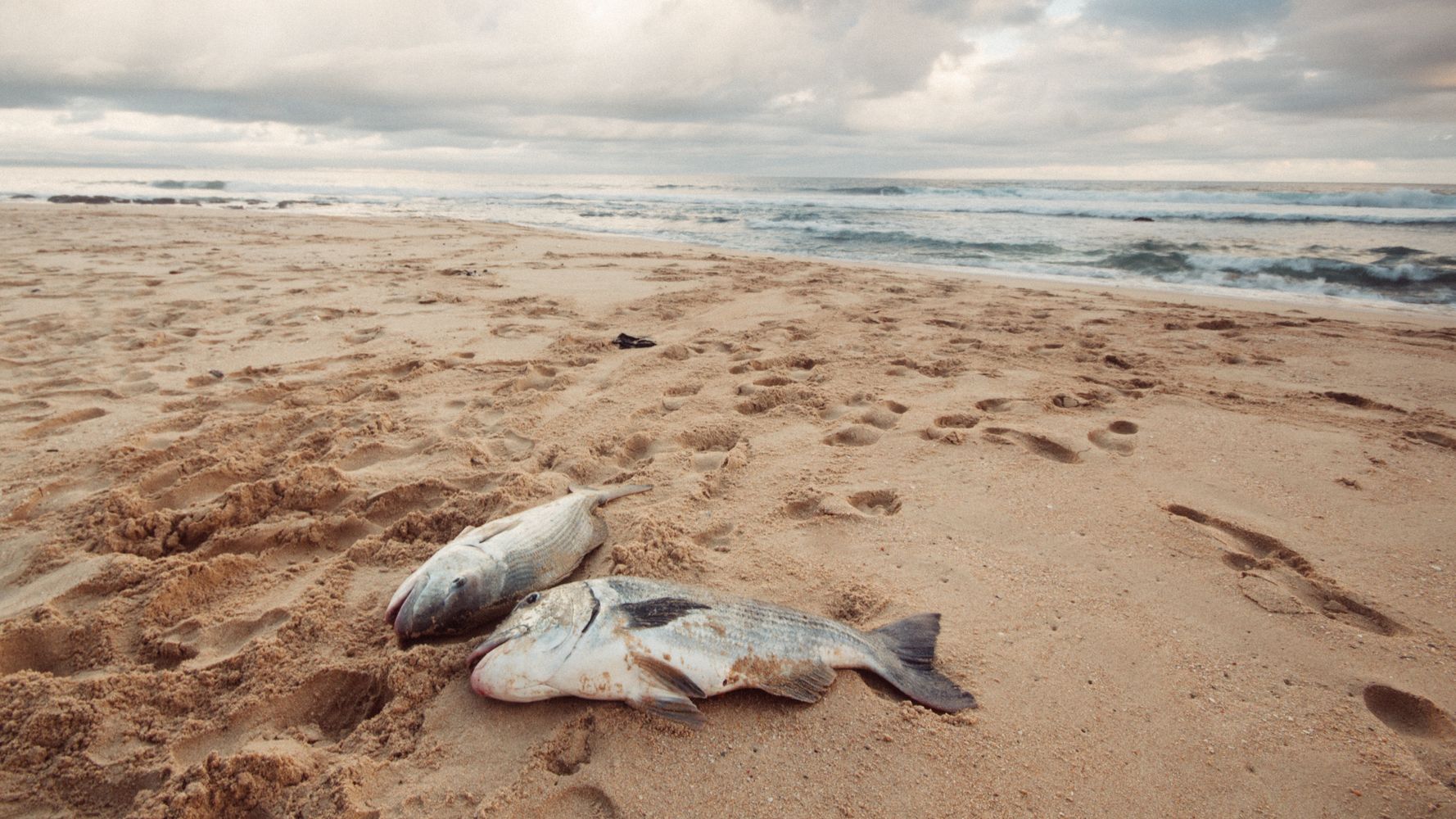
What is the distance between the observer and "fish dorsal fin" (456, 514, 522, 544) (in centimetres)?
272

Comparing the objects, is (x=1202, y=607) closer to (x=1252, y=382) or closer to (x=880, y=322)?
(x=1252, y=382)

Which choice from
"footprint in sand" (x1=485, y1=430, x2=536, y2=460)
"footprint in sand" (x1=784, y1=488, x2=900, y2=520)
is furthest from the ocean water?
"footprint in sand" (x1=485, y1=430, x2=536, y2=460)

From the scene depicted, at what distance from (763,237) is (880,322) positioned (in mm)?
11010

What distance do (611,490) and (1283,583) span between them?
9.81ft

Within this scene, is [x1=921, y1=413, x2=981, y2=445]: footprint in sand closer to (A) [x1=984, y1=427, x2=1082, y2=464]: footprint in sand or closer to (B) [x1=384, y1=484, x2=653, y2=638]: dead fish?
(A) [x1=984, y1=427, x2=1082, y2=464]: footprint in sand

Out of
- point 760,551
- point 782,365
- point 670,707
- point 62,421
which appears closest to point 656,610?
point 670,707

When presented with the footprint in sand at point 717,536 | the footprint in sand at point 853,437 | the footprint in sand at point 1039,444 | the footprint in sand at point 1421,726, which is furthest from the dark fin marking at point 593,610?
the footprint in sand at point 1039,444

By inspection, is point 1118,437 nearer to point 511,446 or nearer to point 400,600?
point 511,446

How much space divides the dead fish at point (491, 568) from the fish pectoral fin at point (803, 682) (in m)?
1.03

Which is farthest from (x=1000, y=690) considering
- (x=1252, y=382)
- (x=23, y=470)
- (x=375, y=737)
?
(x=23, y=470)

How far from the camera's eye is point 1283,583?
280 cm

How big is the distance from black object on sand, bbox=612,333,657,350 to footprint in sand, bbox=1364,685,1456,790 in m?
4.97

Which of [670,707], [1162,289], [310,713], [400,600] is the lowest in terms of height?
[310,713]

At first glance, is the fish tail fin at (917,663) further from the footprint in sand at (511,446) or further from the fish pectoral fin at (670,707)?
the footprint in sand at (511,446)
